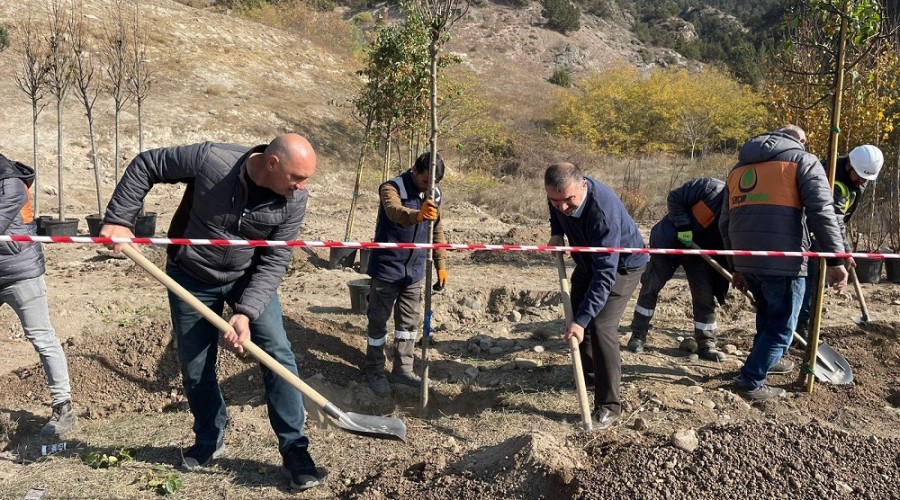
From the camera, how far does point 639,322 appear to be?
5.60 metres

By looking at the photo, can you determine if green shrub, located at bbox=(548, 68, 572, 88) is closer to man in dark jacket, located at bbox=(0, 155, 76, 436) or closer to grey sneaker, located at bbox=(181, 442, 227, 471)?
man in dark jacket, located at bbox=(0, 155, 76, 436)

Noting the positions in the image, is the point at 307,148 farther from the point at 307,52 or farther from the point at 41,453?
the point at 307,52

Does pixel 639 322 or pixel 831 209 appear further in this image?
pixel 639 322

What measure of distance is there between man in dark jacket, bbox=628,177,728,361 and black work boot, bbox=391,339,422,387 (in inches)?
71.4

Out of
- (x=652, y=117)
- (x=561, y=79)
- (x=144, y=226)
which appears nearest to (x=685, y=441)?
(x=144, y=226)

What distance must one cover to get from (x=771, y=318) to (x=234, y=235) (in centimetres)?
335

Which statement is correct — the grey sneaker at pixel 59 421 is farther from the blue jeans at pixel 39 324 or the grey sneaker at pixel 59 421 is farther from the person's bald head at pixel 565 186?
the person's bald head at pixel 565 186

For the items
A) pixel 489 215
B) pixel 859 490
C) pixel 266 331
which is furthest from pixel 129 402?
pixel 489 215

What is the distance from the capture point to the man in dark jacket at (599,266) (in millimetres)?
3803

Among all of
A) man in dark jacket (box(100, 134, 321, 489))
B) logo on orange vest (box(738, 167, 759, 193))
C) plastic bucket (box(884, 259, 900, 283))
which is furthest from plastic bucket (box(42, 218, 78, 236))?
plastic bucket (box(884, 259, 900, 283))

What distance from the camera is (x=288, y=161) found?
3.05m

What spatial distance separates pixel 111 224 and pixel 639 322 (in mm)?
4020

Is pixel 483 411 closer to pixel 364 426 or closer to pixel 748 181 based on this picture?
pixel 364 426

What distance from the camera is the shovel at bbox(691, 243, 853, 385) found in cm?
488
